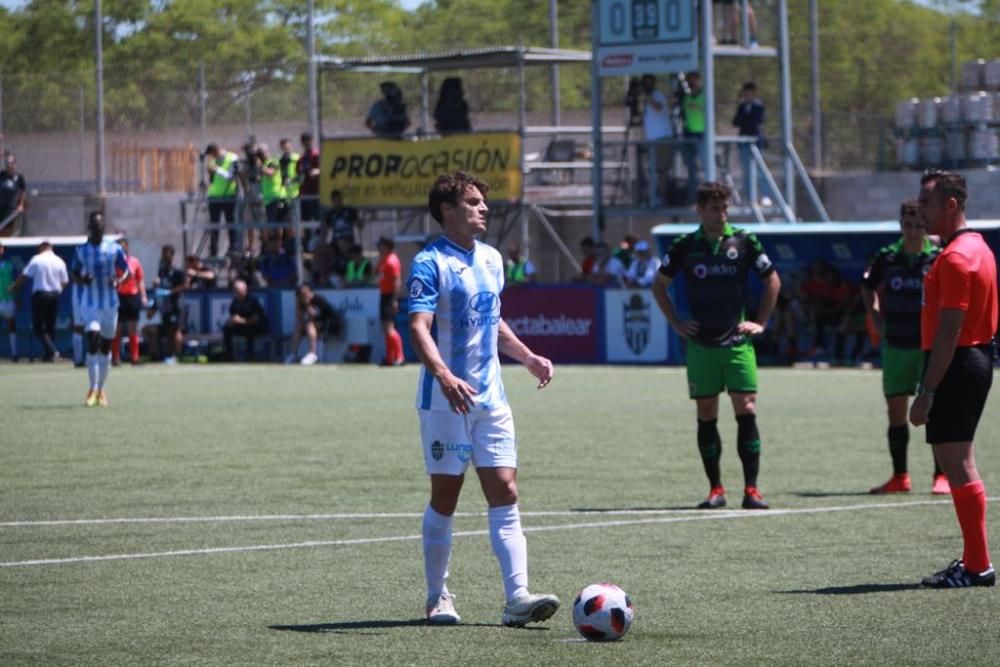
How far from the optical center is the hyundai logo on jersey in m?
8.45

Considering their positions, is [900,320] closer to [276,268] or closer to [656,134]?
[656,134]

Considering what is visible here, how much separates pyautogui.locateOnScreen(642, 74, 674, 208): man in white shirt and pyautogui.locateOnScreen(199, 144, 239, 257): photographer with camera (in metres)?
8.62

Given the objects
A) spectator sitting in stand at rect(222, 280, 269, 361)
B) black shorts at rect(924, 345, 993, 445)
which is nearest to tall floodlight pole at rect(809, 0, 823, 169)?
spectator sitting in stand at rect(222, 280, 269, 361)

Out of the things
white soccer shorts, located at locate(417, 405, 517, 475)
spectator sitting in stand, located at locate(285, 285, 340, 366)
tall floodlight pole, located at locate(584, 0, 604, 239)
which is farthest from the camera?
tall floodlight pole, located at locate(584, 0, 604, 239)

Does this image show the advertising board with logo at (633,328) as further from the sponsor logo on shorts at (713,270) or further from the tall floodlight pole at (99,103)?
the sponsor logo on shorts at (713,270)

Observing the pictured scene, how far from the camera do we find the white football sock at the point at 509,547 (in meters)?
8.20

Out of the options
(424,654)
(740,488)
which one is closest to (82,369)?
(740,488)

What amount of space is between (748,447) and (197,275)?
24.1 meters

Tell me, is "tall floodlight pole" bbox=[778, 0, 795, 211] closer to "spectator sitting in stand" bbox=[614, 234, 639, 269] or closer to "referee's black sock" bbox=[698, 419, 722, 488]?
"spectator sitting in stand" bbox=[614, 234, 639, 269]

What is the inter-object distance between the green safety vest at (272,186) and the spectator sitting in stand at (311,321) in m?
4.12

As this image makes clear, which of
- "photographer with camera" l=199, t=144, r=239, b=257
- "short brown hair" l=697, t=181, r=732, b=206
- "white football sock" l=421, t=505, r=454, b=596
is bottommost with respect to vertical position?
"white football sock" l=421, t=505, r=454, b=596

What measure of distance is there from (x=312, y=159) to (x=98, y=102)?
5818mm

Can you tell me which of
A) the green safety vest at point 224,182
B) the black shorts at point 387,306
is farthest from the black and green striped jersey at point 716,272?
the green safety vest at point 224,182

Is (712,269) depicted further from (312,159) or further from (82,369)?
(312,159)
